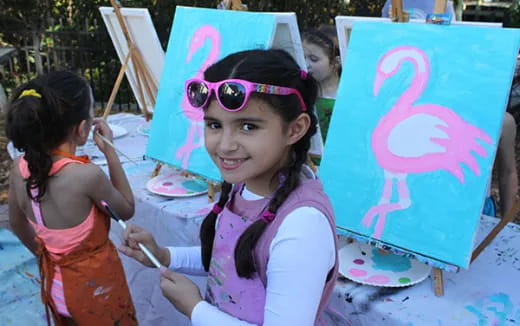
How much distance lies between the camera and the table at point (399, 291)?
1.27 m

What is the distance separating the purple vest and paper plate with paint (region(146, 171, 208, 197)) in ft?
3.45

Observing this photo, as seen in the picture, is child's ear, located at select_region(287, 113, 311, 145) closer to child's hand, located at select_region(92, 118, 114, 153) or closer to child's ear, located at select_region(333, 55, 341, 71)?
child's hand, located at select_region(92, 118, 114, 153)

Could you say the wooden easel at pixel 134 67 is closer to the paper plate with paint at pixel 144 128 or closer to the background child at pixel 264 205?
the paper plate with paint at pixel 144 128

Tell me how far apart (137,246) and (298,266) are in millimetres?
Result: 525

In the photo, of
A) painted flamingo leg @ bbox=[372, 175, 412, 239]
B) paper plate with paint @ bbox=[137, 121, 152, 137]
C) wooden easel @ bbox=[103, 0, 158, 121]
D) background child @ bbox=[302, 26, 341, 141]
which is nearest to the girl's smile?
painted flamingo leg @ bbox=[372, 175, 412, 239]

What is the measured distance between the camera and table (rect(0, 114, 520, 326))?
127 centimetres

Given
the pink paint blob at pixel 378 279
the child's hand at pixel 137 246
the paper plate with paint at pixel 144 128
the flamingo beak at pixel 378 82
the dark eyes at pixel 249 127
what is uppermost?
the dark eyes at pixel 249 127

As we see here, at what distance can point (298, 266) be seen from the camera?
2.69 feet

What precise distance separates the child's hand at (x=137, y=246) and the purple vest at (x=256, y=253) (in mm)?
166

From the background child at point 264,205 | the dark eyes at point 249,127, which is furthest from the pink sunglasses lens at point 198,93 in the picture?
the dark eyes at point 249,127

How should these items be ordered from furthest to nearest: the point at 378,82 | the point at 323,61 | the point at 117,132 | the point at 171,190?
the point at 117,132, the point at 323,61, the point at 171,190, the point at 378,82

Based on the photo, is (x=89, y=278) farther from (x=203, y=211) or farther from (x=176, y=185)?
(x=176, y=185)

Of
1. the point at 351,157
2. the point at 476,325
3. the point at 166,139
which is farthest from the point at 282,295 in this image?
the point at 166,139

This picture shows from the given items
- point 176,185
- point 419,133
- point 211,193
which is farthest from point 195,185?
point 419,133
